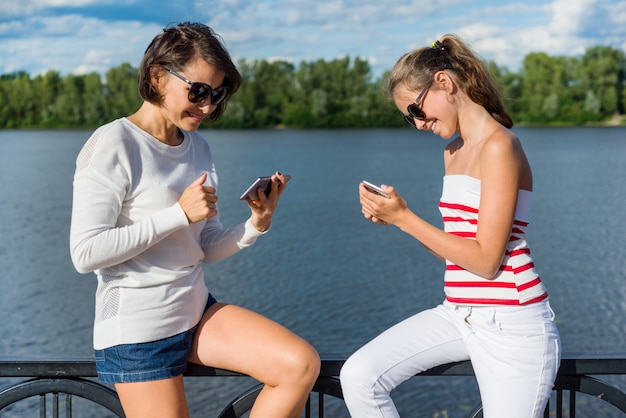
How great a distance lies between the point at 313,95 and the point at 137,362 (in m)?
84.8

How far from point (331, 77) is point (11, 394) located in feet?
286

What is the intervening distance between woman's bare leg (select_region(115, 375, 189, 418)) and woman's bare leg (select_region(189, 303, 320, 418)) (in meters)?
0.17

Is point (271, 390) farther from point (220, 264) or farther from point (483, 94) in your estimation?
point (220, 264)

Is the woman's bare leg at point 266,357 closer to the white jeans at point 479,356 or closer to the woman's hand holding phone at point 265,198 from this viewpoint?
the white jeans at point 479,356

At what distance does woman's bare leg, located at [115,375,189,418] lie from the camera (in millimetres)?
2611

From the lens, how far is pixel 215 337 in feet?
9.04

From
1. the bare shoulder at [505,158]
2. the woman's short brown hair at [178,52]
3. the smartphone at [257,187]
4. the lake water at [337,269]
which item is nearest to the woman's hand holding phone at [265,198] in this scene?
the smartphone at [257,187]

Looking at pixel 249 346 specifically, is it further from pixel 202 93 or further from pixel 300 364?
pixel 202 93

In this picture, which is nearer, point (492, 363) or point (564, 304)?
point (492, 363)

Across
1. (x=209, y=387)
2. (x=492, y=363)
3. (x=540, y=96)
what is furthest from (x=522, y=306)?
(x=540, y=96)

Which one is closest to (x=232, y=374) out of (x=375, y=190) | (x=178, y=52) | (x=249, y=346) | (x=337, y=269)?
(x=249, y=346)

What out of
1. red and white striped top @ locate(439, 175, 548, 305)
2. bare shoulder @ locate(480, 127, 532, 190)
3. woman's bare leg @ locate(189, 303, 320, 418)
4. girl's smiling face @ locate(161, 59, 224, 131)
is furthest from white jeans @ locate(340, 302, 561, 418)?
girl's smiling face @ locate(161, 59, 224, 131)

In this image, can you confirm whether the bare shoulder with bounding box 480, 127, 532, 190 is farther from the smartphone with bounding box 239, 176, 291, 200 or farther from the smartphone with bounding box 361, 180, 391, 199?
the smartphone with bounding box 239, 176, 291, 200

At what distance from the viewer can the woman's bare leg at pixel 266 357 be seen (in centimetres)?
265
